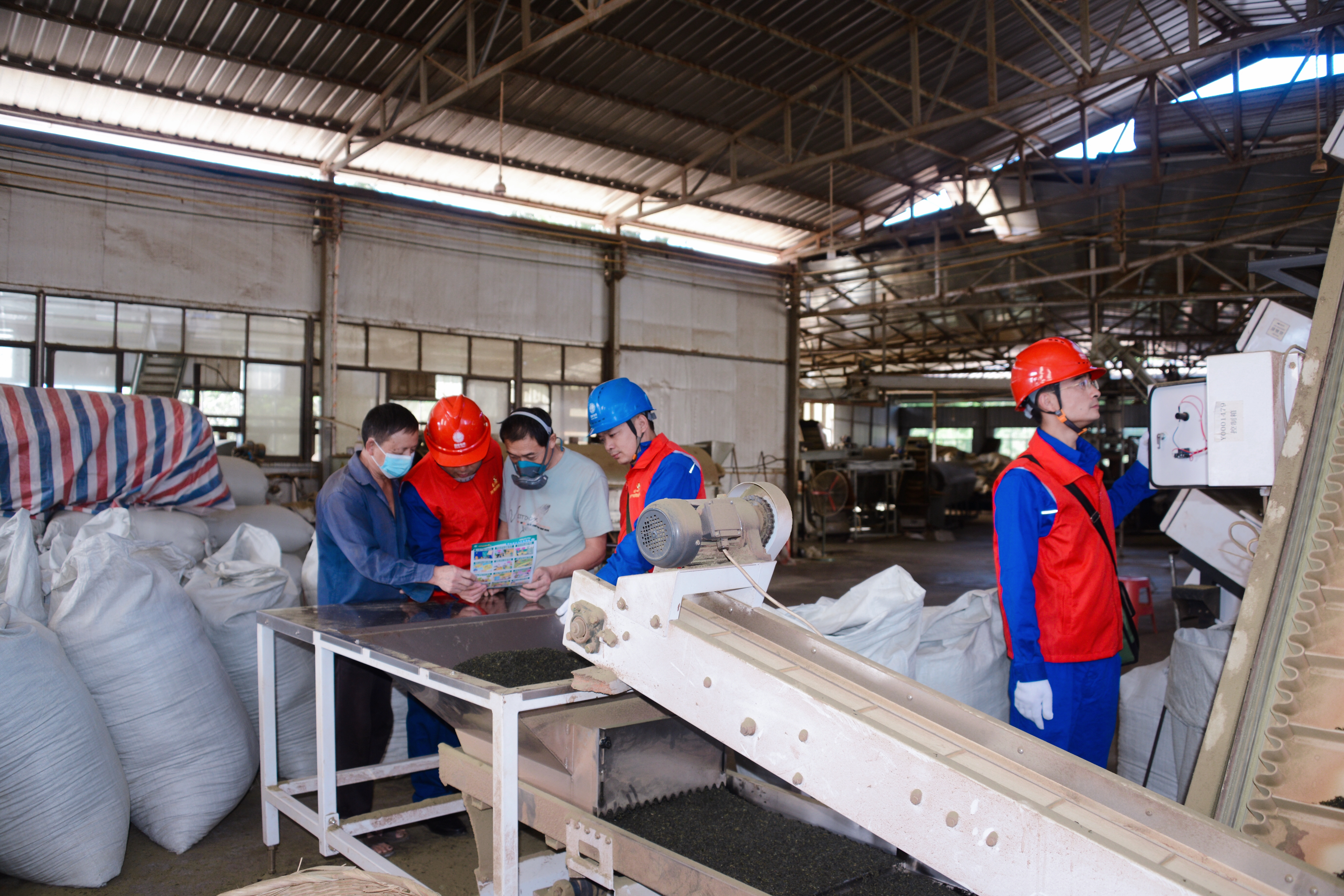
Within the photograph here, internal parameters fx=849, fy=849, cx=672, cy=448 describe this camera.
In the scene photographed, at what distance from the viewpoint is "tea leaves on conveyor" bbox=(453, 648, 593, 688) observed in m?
2.10

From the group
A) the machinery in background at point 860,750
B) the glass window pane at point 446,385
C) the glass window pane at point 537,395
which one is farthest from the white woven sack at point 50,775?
the glass window pane at point 537,395

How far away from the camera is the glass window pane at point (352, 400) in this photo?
8102mm

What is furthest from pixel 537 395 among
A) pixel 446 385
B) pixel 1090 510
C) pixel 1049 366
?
pixel 1090 510

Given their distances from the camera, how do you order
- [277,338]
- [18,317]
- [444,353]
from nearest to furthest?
[18,317], [277,338], [444,353]

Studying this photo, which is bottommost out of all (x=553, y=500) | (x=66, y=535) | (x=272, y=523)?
(x=272, y=523)

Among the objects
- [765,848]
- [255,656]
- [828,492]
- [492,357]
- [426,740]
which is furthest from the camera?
[828,492]

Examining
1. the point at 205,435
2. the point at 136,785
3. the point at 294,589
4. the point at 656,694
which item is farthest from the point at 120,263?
the point at 656,694

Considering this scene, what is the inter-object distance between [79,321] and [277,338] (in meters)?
1.50

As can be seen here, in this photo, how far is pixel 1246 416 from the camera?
2180 mm

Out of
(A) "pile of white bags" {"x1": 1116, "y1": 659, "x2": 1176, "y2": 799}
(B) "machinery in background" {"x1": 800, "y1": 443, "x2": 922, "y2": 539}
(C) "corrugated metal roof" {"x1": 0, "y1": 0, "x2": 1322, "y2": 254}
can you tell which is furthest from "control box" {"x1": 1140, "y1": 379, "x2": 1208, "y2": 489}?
(B) "machinery in background" {"x1": 800, "y1": 443, "x2": 922, "y2": 539}

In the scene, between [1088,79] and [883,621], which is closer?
[883,621]

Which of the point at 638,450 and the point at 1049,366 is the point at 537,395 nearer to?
the point at 638,450

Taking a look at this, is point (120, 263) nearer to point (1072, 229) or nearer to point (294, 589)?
point (294, 589)

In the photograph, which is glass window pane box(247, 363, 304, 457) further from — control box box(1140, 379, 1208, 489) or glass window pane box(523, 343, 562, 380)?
control box box(1140, 379, 1208, 489)
